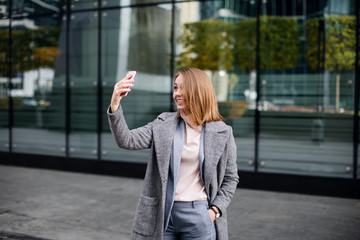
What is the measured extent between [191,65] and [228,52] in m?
1.18

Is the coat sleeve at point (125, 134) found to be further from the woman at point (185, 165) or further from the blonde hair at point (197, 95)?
the blonde hair at point (197, 95)

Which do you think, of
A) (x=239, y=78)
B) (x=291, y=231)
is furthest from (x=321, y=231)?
(x=239, y=78)

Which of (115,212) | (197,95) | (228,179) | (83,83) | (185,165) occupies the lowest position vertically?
(115,212)

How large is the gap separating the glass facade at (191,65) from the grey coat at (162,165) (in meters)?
6.36

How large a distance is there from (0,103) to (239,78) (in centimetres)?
686

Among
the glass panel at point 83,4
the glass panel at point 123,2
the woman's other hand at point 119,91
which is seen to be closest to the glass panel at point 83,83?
the glass panel at point 83,4

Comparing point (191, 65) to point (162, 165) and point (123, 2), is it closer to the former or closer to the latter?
point (123, 2)

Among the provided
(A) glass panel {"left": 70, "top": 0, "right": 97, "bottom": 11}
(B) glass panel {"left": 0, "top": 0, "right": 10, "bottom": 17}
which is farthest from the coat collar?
(B) glass panel {"left": 0, "top": 0, "right": 10, "bottom": 17}

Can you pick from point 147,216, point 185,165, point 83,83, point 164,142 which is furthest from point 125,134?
point 83,83

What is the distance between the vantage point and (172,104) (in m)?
9.88

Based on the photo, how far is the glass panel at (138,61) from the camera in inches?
401

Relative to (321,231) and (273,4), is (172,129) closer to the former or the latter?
(321,231)

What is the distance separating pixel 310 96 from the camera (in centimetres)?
893

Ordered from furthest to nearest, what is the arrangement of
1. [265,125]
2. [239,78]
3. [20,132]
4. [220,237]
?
1. [20,132]
2. [239,78]
3. [265,125]
4. [220,237]
